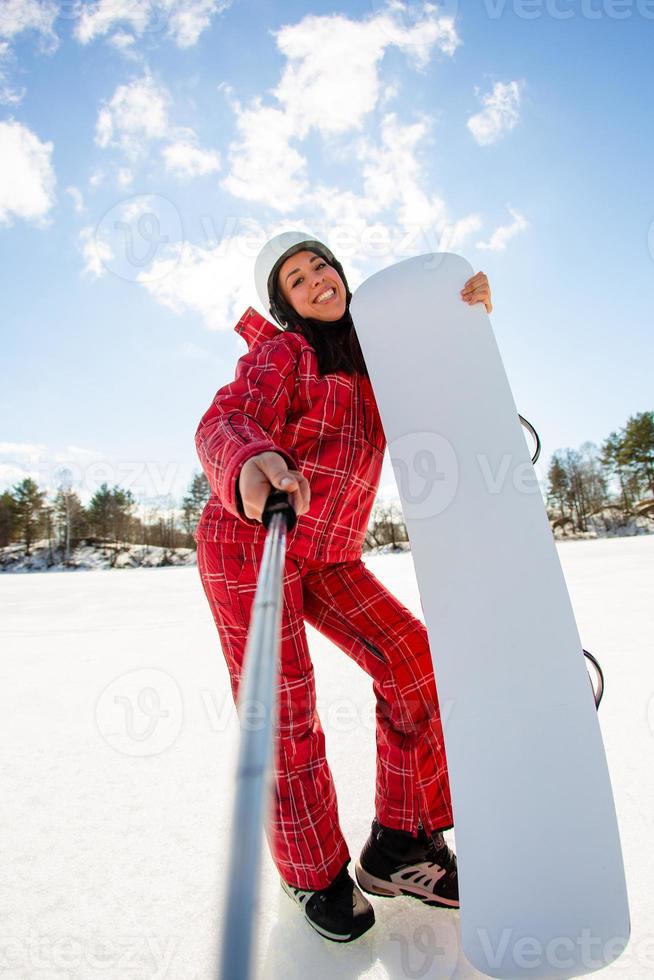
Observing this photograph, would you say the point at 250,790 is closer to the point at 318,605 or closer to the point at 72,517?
the point at 318,605

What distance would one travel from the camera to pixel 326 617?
4.74ft

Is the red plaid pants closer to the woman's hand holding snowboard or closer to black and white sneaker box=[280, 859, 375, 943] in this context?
black and white sneaker box=[280, 859, 375, 943]

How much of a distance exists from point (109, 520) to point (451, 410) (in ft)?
123

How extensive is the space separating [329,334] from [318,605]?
2.39 feet

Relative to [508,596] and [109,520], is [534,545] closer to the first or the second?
[508,596]

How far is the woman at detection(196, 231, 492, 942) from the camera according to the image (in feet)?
3.88

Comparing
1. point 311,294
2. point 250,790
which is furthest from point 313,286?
point 250,790

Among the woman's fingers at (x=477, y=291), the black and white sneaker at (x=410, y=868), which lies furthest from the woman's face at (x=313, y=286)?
the black and white sneaker at (x=410, y=868)

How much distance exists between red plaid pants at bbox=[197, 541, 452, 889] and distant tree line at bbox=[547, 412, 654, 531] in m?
34.3

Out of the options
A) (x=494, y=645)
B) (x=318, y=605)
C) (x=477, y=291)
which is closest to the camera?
(x=494, y=645)

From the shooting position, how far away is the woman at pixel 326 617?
3.88 ft

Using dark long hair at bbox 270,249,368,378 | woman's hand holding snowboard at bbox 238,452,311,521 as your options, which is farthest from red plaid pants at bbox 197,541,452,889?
dark long hair at bbox 270,249,368,378

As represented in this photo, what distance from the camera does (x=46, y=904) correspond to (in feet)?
4.03

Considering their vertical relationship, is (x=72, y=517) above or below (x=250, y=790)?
above
